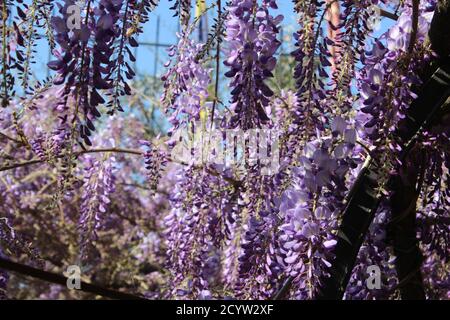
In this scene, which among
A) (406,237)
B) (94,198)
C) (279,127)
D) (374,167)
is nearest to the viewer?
(374,167)

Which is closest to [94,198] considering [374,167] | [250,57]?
[250,57]

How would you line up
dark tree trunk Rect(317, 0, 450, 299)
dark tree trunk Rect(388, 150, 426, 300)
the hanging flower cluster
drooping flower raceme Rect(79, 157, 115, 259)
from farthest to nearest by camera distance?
drooping flower raceme Rect(79, 157, 115, 259) → dark tree trunk Rect(388, 150, 426, 300) → dark tree trunk Rect(317, 0, 450, 299) → the hanging flower cluster

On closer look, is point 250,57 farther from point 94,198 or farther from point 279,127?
point 94,198

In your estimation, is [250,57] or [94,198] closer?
[250,57]

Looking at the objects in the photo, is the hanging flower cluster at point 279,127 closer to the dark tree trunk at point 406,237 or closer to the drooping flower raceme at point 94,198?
the dark tree trunk at point 406,237

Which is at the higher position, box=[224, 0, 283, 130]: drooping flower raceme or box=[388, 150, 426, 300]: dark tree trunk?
box=[224, 0, 283, 130]: drooping flower raceme

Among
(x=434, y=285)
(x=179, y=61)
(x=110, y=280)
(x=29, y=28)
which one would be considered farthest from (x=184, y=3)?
(x=110, y=280)

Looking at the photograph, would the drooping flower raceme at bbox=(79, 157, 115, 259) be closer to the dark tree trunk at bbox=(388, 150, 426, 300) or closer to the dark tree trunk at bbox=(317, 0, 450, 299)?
the dark tree trunk at bbox=(388, 150, 426, 300)

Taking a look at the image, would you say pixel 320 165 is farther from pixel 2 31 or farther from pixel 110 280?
pixel 110 280

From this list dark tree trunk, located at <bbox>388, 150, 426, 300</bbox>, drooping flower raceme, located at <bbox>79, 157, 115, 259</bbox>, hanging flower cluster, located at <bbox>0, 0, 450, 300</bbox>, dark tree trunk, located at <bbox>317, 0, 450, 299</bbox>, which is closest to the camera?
hanging flower cluster, located at <bbox>0, 0, 450, 300</bbox>

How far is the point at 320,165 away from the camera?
6.15 ft

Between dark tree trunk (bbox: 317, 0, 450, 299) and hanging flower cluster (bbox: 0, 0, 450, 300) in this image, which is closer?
hanging flower cluster (bbox: 0, 0, 450, 300)

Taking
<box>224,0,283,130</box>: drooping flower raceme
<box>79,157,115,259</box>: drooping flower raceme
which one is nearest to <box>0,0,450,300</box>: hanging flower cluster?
<box>224,0,283,130</box>: drooping flower raceme

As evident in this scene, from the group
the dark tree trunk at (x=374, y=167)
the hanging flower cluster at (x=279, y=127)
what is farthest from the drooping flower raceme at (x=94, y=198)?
the dark tree trunk at (x=374, y=167)
